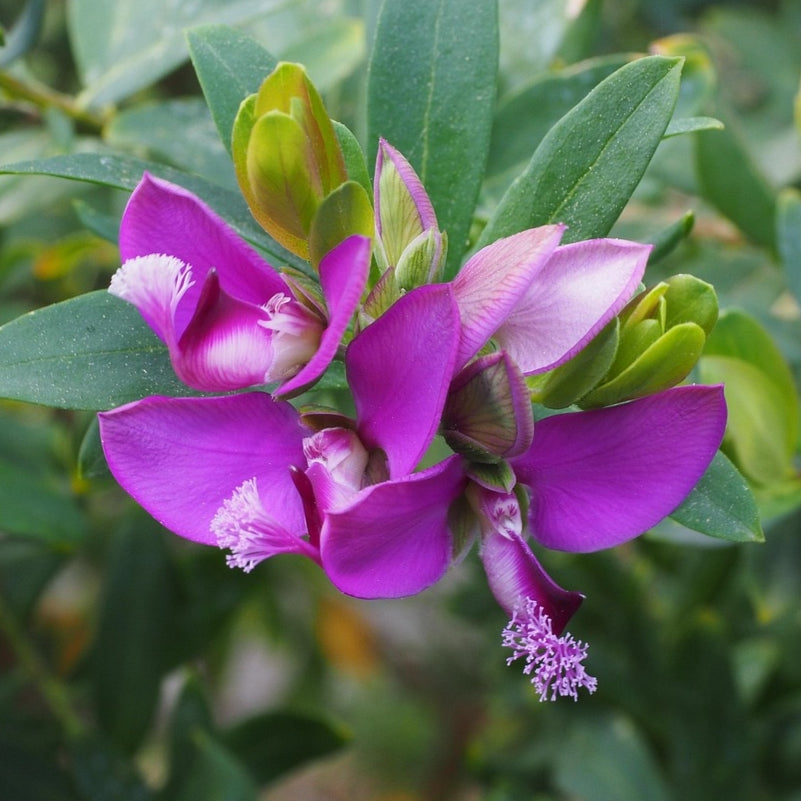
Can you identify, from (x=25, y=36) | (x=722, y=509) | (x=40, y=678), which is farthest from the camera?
(x=40, y=678)

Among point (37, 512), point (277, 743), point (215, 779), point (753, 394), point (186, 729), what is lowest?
point (277, 743)

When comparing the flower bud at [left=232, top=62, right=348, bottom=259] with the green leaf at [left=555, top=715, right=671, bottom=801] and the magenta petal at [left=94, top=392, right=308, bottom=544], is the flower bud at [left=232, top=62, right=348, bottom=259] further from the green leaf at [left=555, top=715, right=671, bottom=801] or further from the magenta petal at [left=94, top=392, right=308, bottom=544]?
the green leaf at [left=555, top=715, right=671, bottom=801]

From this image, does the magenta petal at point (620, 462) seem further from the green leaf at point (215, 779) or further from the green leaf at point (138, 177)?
the green leaf at point (215, 779)

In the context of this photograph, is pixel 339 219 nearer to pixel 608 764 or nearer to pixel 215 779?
pixel 215 779

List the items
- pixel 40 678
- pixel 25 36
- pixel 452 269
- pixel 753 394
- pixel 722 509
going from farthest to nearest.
Result: 1. pixel 40 678
2. pixel 25 36
3. pixel 753 394
4. pixel 452 269
5. pixel 722 509

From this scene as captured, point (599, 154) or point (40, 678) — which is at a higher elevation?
point (599, 154)

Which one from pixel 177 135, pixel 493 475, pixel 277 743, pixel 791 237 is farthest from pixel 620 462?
pixel 277 743

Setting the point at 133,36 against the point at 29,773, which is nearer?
the point at 133,36
